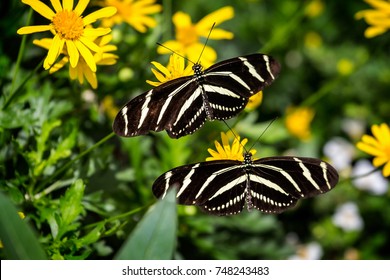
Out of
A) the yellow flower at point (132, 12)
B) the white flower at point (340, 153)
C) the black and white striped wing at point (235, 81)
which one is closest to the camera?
the black and white striped wing at point (235, 81)

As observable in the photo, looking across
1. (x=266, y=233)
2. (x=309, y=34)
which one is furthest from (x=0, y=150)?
(x=309, y=34)

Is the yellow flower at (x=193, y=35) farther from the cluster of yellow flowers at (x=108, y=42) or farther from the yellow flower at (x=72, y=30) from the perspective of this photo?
the yellow flower at (x=72, y=30)

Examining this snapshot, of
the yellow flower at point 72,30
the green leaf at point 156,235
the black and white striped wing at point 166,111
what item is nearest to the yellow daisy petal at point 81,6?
the yellow flower at point 72,30

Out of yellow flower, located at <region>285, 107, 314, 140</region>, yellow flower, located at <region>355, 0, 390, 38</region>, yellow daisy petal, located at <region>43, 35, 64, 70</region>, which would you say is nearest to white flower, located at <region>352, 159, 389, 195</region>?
yellow flower, located at <region>285, 107, 314, 140</region>

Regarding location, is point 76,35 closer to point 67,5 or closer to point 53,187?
point 67,5

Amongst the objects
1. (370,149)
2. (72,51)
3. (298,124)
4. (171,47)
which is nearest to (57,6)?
(72,51)
